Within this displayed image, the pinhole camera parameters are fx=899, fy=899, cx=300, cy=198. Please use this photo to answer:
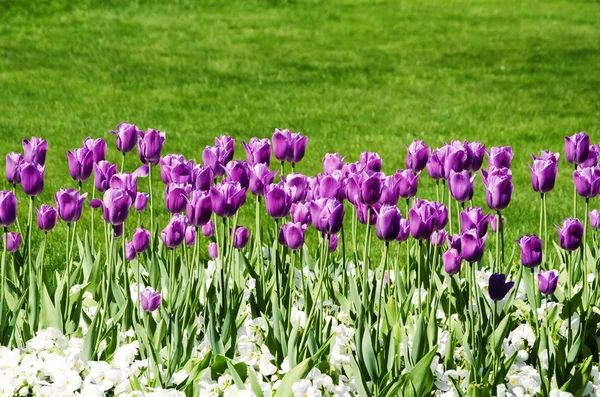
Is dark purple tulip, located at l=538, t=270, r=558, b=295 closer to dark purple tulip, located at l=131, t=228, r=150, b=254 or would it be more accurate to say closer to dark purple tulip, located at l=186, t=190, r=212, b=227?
dark purple tulip, located at l=186, t=190, r=212, b=227

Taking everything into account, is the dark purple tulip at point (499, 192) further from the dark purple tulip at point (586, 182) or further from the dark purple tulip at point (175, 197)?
the dark purple tulip at point (175, 197)

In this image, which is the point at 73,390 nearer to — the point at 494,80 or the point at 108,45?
the point at 494,80

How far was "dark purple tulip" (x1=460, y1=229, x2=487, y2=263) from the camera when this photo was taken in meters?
2.72

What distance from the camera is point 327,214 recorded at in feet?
9.19

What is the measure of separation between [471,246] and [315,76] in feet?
28.1

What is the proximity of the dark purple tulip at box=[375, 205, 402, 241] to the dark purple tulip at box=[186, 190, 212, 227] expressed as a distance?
0.55m

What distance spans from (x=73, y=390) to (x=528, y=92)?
27.8 feet

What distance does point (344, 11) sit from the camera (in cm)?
1495

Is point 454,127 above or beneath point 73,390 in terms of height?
beneath

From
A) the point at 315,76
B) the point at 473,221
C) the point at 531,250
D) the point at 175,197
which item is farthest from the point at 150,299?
the point at 315,76

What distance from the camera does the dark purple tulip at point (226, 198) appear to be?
9.35 feet

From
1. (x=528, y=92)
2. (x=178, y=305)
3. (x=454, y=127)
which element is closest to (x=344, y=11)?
(x=528, y=92)

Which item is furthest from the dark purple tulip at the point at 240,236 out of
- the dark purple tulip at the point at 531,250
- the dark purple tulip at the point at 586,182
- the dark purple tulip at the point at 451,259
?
the dark purple tulip at the point at 586,182

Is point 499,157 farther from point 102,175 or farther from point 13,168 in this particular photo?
point 13,168
